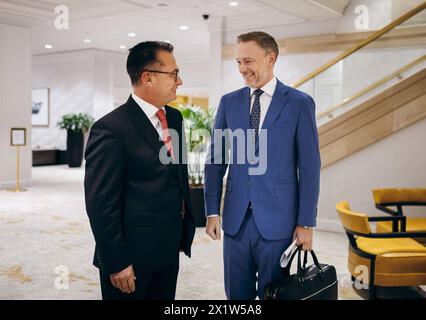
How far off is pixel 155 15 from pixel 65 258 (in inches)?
272

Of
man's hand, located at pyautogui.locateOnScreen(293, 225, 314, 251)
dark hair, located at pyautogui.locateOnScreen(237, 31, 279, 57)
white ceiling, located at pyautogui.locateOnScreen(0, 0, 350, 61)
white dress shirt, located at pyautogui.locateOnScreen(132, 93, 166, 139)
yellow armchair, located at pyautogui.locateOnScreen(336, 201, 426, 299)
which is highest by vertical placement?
white ceiling, located at pyautogui.locateOnScreen(0, 0, 350, 61)

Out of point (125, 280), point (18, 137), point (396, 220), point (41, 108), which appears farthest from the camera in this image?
point (41, 108)

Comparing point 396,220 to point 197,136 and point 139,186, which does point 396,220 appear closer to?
point 197,136

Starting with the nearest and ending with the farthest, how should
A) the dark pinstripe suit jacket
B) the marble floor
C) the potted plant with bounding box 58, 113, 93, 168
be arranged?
1. the dark pinstripe suit jacket
2. the marble floor
3. the potted plant with bounding box 58, 113, 93, 168

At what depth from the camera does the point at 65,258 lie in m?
5.12

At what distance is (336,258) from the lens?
→ 17.3ft

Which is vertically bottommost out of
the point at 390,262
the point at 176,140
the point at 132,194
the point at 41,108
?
the point at 390,262

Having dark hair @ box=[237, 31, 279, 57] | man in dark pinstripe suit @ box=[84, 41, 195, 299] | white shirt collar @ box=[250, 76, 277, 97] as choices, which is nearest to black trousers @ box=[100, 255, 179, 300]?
man in dark pinstripe suit @ box=[84, 41, 195, 299]

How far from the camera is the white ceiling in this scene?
9172 mm

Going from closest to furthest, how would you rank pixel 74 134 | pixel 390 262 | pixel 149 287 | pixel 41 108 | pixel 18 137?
pixel 149 287 < pixel 390 262 < pixel 18 137 < pixel 74 134 < pixel 41 108

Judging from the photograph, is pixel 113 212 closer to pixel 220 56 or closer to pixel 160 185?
pixel 160 185

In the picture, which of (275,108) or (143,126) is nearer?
(143,126)

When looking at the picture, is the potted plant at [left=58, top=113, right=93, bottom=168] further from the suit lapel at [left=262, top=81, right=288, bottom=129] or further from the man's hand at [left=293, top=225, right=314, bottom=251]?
the man's hand at [left=293, top=225, right=314, bottom=251]

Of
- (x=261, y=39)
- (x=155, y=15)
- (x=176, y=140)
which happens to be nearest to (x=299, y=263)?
(x=176, y=140)
